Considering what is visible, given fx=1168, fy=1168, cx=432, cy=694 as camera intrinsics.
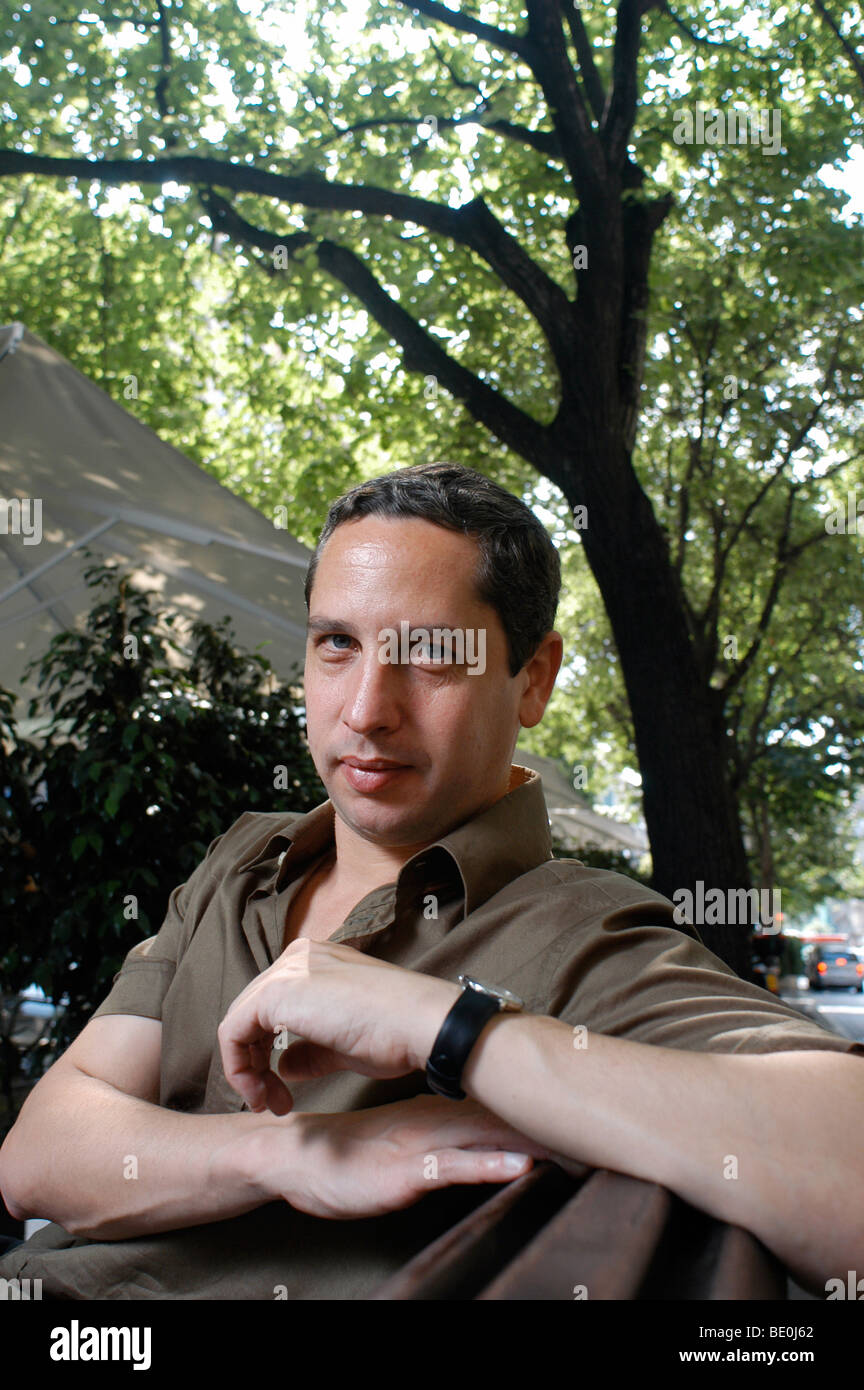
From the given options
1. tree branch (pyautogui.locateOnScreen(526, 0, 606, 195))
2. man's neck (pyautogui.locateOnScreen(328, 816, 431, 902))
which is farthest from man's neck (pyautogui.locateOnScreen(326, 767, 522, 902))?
tree branch (pyautogui.locateOnScreen(526, 0, 606, 195))

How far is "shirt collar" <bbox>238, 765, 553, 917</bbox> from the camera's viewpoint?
176cm

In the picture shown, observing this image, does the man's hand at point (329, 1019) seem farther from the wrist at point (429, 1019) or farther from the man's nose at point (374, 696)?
the man's nose at point (374, 696)

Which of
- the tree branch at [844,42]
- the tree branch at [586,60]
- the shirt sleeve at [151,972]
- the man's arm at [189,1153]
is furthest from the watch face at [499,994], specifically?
the tree branch at [586,60]

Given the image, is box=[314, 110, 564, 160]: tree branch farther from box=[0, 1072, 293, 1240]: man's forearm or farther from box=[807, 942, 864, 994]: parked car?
box=[807, 942, 864, 994]: parked car

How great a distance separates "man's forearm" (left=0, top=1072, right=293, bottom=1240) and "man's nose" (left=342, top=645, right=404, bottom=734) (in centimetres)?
58

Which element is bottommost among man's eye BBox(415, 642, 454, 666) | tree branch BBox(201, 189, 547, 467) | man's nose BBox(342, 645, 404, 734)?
man's nose BBox(342, 645, 404, 734)

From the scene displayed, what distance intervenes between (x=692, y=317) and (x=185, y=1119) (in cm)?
996

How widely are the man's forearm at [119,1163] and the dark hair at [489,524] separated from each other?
86 centimetres

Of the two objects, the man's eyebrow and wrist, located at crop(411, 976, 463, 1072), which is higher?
the man's eyebrow

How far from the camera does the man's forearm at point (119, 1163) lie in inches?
60.4

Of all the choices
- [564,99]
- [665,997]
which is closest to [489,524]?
[665,997]

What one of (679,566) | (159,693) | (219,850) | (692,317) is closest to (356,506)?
(219,850)

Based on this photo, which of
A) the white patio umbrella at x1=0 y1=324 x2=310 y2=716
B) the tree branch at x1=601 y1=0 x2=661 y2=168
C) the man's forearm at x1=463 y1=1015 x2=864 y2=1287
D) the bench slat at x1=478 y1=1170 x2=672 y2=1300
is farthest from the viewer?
the tree branch at x1=601 y1=0 x2=661 y2=168
